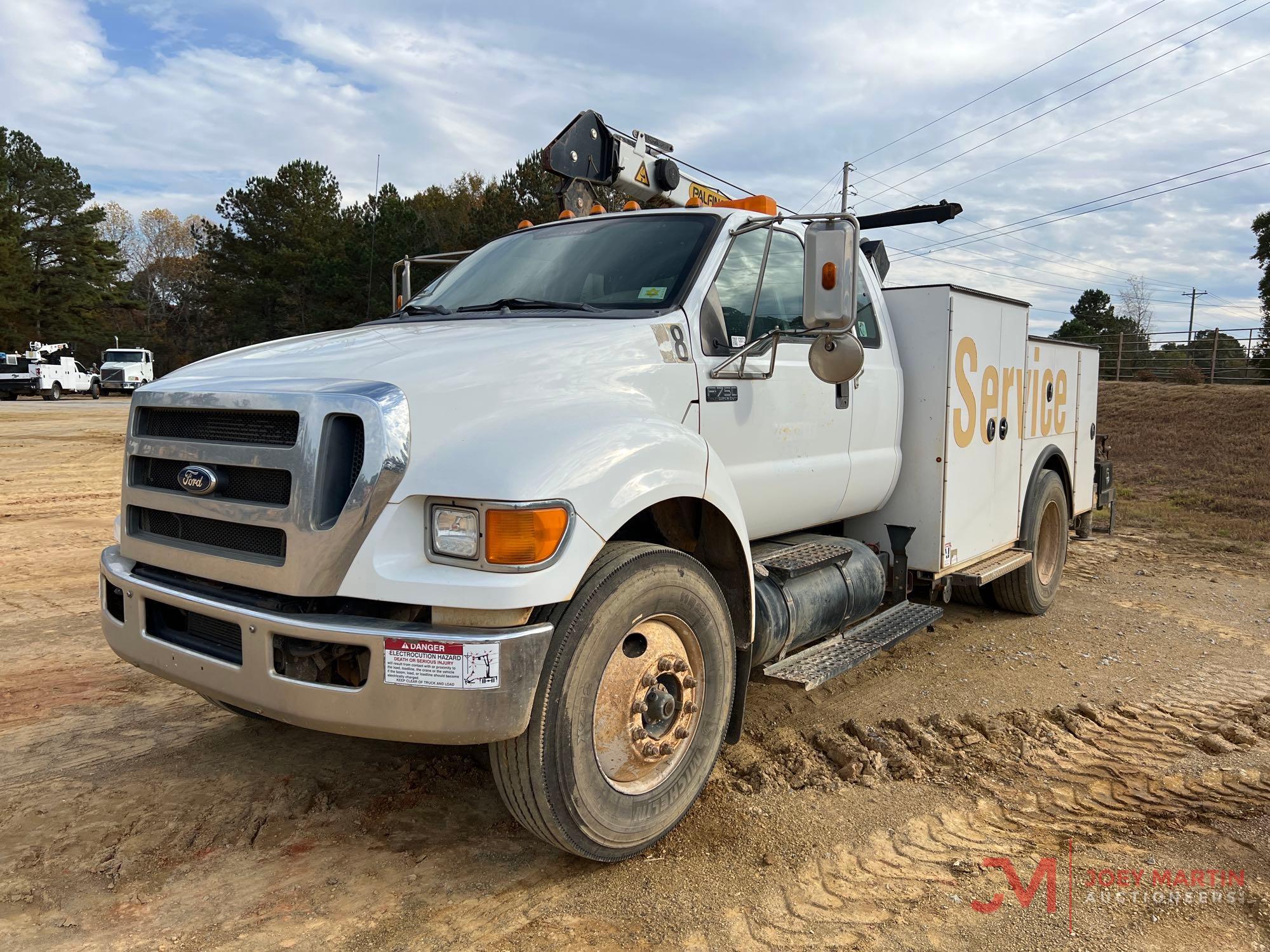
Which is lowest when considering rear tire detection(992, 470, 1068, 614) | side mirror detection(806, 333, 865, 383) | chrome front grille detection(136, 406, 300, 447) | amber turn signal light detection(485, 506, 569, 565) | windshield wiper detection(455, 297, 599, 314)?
rear tire detection(992, 470, 1068, 614)

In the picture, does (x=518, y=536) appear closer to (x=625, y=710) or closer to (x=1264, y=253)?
(x=625, y=710)

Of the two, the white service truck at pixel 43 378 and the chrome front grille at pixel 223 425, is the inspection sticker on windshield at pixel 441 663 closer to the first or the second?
the chrome front grille at pixel 223 425

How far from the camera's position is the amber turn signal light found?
8.32ft

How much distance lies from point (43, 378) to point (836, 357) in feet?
131

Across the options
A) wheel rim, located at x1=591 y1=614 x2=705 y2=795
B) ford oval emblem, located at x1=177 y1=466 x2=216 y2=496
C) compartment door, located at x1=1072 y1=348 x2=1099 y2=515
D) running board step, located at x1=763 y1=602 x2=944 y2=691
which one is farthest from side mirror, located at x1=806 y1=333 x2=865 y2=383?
compartment door, located at x1=1072 y1=348 x2=1099 y2=515

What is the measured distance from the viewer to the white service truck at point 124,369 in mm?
40281

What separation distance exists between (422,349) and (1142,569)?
25.3 feet

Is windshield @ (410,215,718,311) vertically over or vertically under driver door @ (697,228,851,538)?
over

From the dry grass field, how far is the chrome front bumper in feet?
31.3

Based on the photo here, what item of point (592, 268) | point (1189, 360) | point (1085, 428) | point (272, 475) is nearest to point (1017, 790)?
point (592, 268)

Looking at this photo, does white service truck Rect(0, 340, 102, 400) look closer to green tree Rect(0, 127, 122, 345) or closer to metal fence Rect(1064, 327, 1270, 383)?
green tree Rect(0, 127, 122, 345)

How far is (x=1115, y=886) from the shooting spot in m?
3.05

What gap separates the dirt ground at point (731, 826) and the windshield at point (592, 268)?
1715 mm

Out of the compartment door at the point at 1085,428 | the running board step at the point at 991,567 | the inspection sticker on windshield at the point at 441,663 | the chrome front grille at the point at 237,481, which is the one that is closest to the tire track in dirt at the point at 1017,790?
the running board step at the point at 991,567
